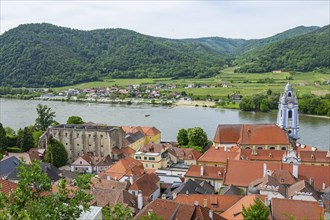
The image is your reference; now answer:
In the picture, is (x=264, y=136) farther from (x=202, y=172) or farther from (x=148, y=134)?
(x=148, y=134)

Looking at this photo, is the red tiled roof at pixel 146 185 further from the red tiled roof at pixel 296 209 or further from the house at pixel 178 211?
the red tiled roof at pixel 296 209

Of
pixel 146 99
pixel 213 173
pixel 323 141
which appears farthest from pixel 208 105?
pixel 213 173

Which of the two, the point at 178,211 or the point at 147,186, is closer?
the point at 178,211

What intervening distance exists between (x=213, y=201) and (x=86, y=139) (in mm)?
19862

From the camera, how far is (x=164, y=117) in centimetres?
6712

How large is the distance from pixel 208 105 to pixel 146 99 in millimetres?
19136

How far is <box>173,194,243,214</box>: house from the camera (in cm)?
2039

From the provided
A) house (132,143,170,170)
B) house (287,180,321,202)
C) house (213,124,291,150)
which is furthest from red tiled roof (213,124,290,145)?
house (287,180,321,202)

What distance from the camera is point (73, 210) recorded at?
263 inches

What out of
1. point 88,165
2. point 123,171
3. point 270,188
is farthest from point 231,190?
point 88,165

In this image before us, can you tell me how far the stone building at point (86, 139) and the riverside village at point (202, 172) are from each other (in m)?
0.10

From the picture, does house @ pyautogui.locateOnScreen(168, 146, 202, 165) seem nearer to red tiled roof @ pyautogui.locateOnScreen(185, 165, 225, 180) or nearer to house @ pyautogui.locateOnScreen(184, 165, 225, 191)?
red tiled roof @ pyautogui.locateOnScreen(185, 165, 225, 180)

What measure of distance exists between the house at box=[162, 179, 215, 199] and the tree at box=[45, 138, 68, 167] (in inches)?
539

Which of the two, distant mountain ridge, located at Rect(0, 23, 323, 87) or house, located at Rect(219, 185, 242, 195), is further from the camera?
distant mountain ridge, located at Rect(0, 23, 323, 87)
